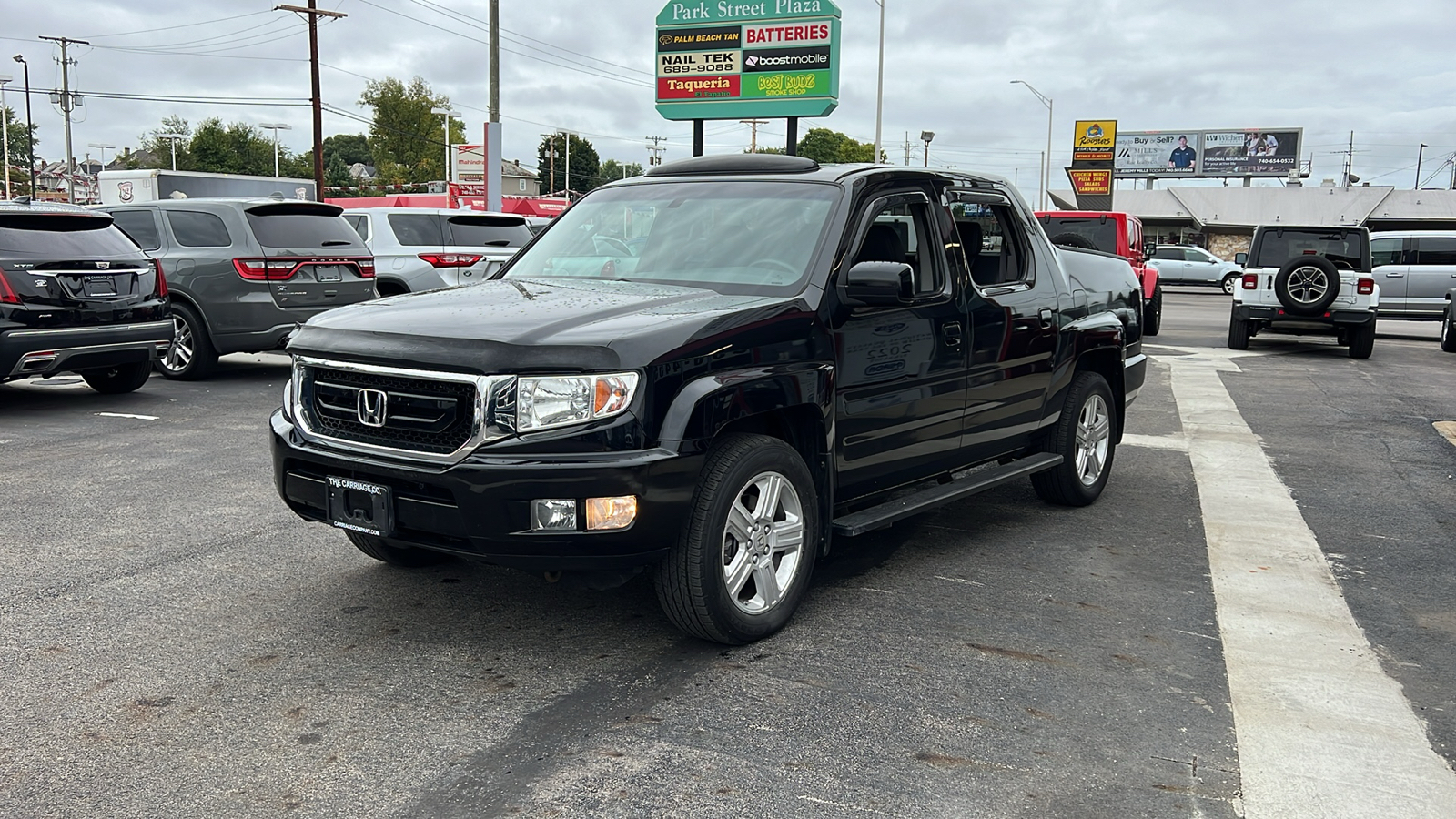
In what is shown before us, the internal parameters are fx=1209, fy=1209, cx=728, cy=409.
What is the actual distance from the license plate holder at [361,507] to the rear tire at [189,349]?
8.33 m

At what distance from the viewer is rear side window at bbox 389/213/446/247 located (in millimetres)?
14570

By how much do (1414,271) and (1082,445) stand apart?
56.4ft

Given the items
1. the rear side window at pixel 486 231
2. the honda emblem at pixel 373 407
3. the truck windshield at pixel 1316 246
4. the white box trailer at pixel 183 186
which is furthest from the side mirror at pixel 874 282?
the white box trailer at pixel 183 186

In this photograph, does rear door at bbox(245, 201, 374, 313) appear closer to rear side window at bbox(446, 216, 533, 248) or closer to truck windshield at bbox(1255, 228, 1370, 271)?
rear side window at bbox(446, 216, 533, 248)

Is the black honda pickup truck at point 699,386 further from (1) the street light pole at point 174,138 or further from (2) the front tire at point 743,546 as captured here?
(1) the street light pole at point 174,138

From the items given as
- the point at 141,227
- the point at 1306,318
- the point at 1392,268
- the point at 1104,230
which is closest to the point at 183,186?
the point at 141,227

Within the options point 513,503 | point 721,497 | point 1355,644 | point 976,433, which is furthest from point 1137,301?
point 513,503

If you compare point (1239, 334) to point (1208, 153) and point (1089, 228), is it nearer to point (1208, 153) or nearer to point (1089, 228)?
point (1089, 228)

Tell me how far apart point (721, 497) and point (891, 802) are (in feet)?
4.02

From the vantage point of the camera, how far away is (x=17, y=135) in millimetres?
121312

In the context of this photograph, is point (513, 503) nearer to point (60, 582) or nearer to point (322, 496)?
point (322, 496)

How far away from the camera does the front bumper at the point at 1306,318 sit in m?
16.3

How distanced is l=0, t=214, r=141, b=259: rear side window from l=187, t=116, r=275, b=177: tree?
4013 inches

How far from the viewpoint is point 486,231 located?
1508 centimetres
